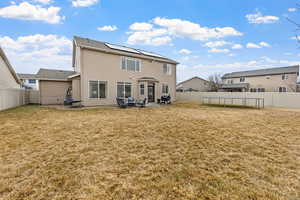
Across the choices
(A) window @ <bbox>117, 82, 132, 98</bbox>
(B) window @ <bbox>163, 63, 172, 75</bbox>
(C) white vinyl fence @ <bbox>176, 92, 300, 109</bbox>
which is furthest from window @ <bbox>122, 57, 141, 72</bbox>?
(C) white vinyl fence @ <bbox>176, 92, 300, 109</bbox>

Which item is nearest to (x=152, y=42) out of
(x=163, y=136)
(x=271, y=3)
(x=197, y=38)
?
(x=197, y=38)

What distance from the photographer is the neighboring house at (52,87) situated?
13953 mm

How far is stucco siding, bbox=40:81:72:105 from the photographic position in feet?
46.1

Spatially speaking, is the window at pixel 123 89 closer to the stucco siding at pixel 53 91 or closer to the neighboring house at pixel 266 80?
the stucco siding at pixel 53 91

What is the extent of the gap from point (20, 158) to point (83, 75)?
957 cm

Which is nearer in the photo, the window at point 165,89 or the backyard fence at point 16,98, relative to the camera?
the backyard fence at point 16,98

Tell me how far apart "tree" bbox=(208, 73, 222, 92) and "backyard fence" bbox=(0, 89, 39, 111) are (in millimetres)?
34548

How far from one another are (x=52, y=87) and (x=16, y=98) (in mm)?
2942

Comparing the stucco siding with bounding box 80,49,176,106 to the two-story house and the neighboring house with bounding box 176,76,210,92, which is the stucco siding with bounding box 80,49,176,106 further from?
the neighboring house with bounding box 176,76,210,92

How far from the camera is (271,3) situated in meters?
8.59

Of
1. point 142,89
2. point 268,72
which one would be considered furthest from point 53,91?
point 268,72


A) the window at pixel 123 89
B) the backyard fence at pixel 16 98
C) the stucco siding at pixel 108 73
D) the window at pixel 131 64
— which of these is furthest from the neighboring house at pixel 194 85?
the backyard fence at pixel 16 98

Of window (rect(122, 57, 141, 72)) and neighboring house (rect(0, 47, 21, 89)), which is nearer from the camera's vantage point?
neighboring house (rect(0, 47, 21, 89))

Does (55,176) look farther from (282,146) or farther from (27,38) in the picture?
(27,38)
